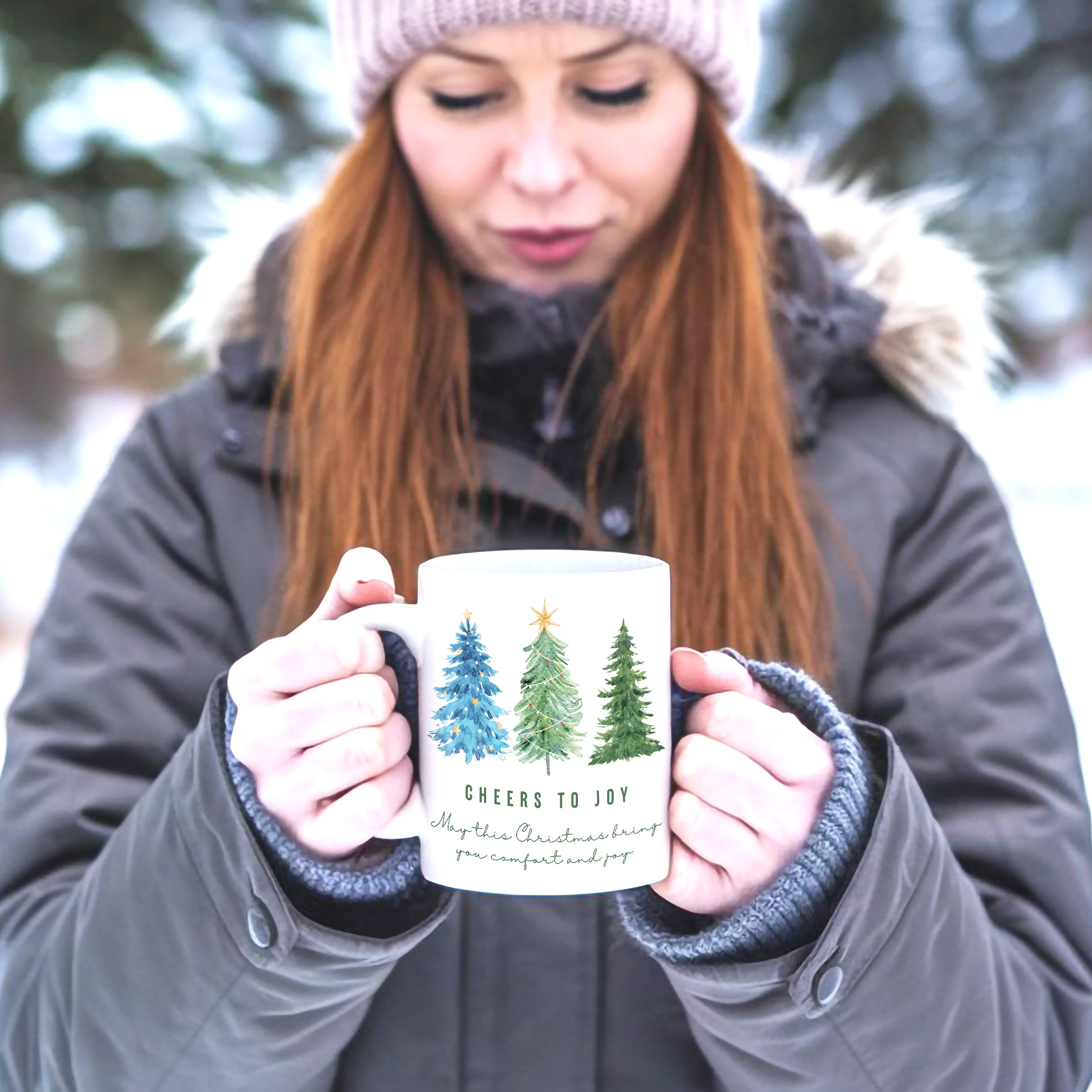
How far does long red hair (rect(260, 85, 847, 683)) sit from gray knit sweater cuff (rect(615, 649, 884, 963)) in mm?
261

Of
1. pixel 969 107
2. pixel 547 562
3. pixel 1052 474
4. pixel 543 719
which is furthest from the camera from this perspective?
pixel 1052 474

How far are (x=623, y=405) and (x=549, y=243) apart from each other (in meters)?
0.16

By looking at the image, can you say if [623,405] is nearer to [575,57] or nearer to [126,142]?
[575,57]

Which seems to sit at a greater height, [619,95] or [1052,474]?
[619,95]

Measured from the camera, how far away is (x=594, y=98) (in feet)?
3.55

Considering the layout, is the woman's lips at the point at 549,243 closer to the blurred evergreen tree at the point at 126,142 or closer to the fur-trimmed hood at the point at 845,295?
the fur-trimmed hood at the point at 845,295

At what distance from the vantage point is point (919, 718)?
3.29ft

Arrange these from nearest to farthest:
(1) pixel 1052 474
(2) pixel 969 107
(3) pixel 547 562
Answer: (3) pixel 547 562 < (2) pixel 969 107 < (1) pixel 1052 474

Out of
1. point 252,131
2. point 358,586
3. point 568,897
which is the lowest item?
point 568,897

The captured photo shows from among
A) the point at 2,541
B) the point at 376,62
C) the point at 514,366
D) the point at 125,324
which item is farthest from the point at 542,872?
the point at 2,541

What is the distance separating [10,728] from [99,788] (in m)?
0.11

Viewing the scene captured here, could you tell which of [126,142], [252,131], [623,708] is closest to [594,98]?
[623,708]

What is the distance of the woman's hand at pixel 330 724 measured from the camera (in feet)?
2.25

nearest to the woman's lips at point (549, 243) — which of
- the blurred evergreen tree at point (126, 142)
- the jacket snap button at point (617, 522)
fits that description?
the jacket snap button at point (617, 522)
